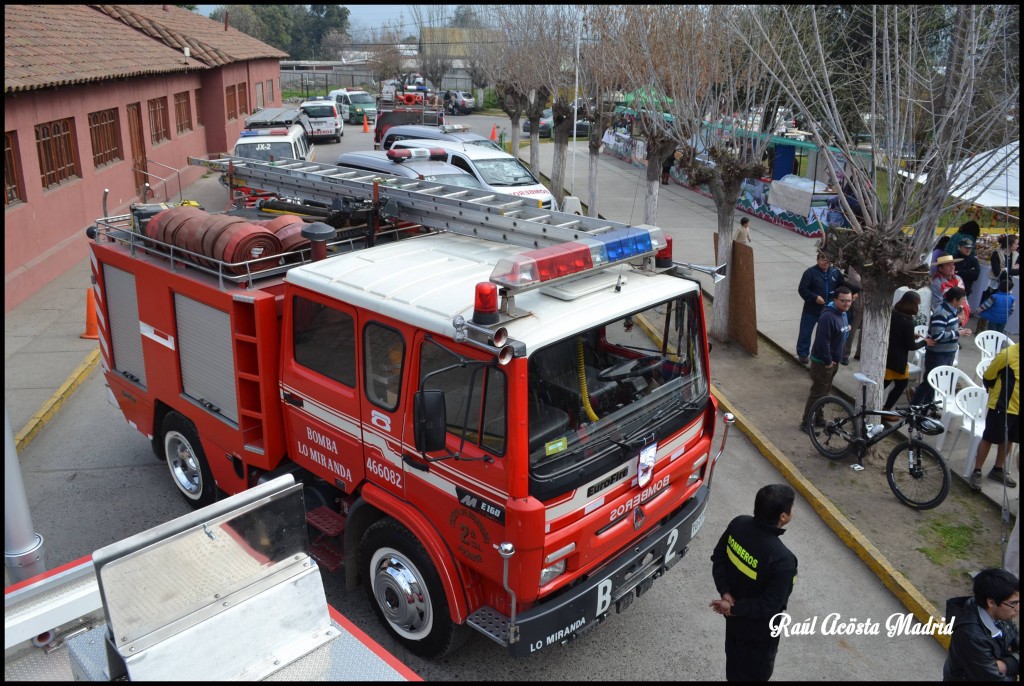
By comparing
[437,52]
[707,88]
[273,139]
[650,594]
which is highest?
[437,52]

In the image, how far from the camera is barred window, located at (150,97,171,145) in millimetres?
21797

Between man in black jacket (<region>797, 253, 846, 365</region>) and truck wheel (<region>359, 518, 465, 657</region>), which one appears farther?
man in black jacket (<region>797, 253, 846, 365</region>)

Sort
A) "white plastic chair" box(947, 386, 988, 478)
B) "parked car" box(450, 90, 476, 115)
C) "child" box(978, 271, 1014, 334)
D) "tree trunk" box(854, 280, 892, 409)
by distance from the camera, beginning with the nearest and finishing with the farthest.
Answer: "white plastic chair" box(947, 386, 988, 478)
"tree trunk" box(854, 280, 892, 409)
"child" box(978, 271, 1014, 334)
"parked car" box(450, 90, 476, 115)

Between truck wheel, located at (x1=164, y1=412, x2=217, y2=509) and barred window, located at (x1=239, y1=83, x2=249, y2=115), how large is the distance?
28.8m

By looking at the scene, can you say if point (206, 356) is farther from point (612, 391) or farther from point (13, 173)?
point (13, 173)

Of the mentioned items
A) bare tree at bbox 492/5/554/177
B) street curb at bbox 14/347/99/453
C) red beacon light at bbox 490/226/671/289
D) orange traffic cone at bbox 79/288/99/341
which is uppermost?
bare tree at bbox 492/5/554/177

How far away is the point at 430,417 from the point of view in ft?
13.5

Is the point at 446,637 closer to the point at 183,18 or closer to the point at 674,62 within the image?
the point at 674,62

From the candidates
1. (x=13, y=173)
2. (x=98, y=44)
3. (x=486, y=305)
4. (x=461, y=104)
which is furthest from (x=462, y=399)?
(x=461, y=104)

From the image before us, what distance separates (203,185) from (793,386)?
20.1 metres

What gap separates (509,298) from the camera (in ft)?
13.9

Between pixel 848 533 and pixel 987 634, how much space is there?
2637 millimetres

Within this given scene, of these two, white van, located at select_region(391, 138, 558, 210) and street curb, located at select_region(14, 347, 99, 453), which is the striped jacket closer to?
white van, located at select_region(391, 138, 558, 210)

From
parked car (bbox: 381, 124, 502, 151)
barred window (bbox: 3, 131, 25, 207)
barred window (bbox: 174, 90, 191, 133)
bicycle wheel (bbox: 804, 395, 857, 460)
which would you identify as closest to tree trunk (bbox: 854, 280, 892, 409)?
bicycle wheel (bbox: 804, 395, 857, 460)
